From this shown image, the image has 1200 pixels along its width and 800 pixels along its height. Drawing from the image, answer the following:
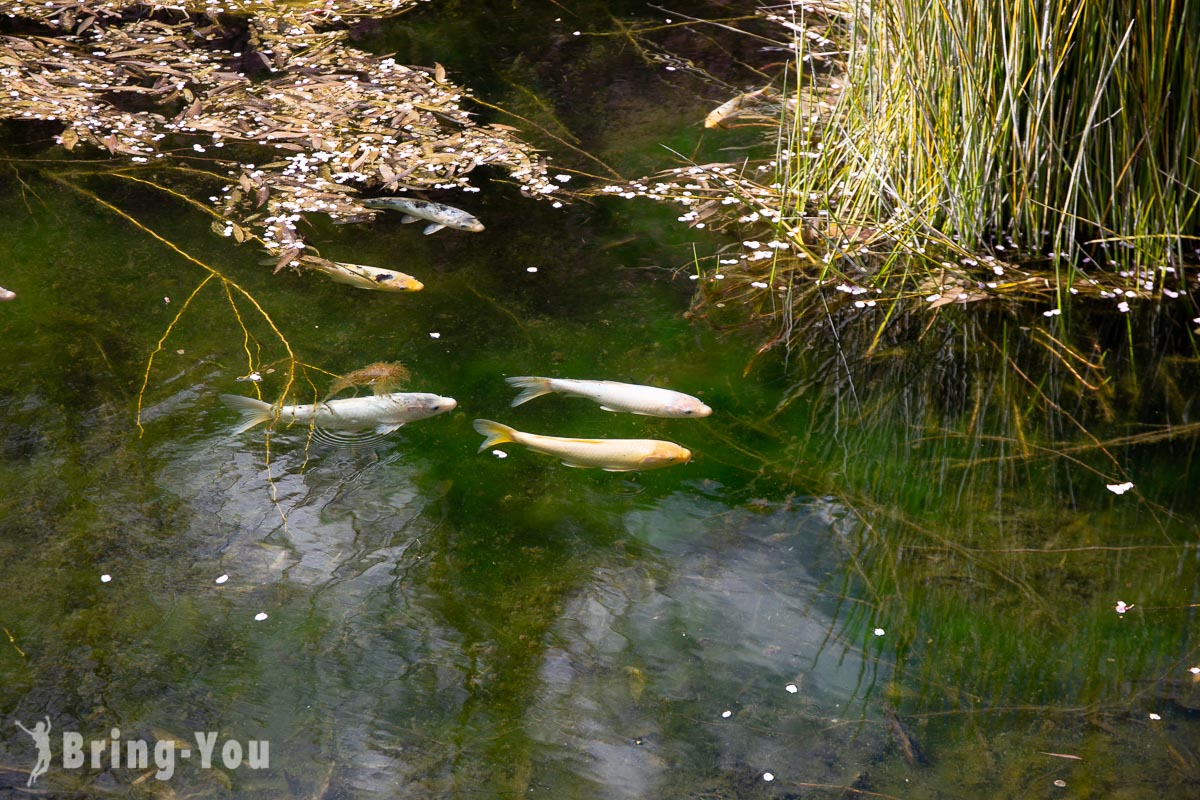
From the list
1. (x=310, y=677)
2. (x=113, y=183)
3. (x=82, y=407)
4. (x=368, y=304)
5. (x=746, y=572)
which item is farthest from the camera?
(x=113, y=183)

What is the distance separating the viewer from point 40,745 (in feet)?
6.94

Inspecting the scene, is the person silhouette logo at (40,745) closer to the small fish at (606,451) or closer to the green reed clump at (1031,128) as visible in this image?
the small fish at (606,451)

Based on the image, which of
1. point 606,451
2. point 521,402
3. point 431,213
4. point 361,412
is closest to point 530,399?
point 521,402

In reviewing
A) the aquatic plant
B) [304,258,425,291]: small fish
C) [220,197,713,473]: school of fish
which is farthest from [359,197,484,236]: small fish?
[220,197,713,473]: school of fish

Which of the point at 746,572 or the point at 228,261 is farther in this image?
the point at 228,261

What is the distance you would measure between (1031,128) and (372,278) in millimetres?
2200

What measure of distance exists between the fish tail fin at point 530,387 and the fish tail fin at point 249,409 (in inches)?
27.6

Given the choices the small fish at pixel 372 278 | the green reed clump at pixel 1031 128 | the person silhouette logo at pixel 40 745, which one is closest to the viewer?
the person silhouette logo at pixel 40 745

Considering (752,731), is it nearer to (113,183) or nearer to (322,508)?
(322,508)

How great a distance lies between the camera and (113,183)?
4.05 m

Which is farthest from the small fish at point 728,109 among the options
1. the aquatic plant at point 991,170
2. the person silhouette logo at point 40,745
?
the person silhouette logo at point 40,745

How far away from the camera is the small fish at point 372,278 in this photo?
3.51 m

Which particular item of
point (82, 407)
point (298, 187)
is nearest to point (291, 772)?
point (82, 407)

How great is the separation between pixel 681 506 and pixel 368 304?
4.38 feet
